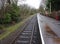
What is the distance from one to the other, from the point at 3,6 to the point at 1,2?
707mm

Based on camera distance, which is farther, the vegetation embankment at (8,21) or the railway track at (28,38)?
the vegetation embankment at (8,21)

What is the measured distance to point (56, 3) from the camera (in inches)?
2415

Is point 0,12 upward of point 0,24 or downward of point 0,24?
upward

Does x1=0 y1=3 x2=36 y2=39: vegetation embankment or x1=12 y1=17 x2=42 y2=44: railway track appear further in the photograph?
x1=0 y1=3 x2=36 y2=39: vegetation embankment

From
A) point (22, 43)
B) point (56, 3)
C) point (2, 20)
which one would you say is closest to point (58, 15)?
point (56, 3)

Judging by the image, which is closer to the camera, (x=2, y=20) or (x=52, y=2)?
(x=2, y=20)

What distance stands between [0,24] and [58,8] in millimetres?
37272

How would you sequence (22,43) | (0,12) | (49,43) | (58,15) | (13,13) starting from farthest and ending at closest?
(58,15), (13,13), (0,12), (22,43), (49,43)

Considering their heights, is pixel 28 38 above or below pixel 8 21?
below

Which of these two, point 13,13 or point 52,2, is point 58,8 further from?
point 13,13

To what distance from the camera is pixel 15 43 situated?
15242mm

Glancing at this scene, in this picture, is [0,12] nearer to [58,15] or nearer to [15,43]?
[15,43]

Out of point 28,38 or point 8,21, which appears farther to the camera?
point 8,21

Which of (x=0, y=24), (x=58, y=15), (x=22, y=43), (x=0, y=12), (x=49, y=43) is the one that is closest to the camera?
(x=49, y=43)
